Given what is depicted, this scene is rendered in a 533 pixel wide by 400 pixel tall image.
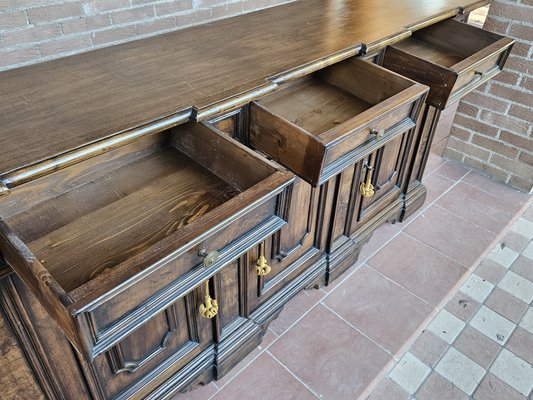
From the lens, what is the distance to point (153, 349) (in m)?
1.36

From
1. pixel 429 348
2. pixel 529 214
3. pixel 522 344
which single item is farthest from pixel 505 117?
pixel 429 348

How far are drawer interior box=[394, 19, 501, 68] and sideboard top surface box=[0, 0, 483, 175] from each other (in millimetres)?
193

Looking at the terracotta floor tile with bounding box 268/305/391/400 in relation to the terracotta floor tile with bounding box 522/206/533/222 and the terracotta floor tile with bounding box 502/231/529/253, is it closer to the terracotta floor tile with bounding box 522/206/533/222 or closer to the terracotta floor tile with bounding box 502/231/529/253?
the terracotta floor tile with bounding box 502/231/529/253

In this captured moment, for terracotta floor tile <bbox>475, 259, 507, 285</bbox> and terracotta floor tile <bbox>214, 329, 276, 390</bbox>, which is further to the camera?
terracotta floor tile <bbox>475, 259, 507, 285</bbox>

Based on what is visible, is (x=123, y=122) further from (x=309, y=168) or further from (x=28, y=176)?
(x=309, y=168)

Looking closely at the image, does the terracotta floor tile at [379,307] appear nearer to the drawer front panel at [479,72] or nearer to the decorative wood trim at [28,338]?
the drawer front panel at [479,72]

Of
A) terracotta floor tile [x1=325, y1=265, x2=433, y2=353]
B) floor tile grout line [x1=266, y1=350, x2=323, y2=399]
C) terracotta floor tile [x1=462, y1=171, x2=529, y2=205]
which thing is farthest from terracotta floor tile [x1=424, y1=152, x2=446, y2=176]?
floor tile grout line [x1=266, y1=350, x2=323, y2=399]

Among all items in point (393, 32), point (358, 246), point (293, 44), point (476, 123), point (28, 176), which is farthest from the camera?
point (476, 123)

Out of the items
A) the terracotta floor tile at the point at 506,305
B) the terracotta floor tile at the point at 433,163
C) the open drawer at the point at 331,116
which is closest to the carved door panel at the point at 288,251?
the open drawer at the point at 331,116

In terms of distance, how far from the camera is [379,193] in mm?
2088

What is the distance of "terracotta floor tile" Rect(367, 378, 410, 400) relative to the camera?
163 cm

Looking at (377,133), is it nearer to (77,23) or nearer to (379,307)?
(379,307)

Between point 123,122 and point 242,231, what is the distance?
383mm

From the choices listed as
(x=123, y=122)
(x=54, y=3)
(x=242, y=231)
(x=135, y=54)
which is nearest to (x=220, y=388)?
(x=242, y=231)
